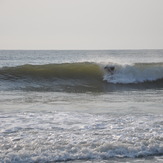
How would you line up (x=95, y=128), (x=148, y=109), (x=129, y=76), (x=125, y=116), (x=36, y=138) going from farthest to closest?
(x=129, y=76) → (x=148, y=109) → (x=125, y=116) → (x=95, y=128) → (x=36, y=138)

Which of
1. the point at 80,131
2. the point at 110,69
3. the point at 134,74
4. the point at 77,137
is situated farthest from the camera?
the point at 110,69

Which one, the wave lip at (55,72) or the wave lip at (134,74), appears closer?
the wave lip at (134,74)

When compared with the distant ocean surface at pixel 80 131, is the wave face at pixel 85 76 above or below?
above

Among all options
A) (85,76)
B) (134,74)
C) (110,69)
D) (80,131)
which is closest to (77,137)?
(80,131)

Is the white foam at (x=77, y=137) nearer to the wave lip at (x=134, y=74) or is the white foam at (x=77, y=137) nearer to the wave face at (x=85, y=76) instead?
the wave face at (x=85, y=76)

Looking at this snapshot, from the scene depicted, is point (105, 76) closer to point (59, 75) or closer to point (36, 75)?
point (59, 75)

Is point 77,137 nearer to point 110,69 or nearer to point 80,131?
point 80,131

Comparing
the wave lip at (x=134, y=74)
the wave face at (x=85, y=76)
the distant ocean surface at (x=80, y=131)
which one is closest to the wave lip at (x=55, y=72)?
the wave face at (x=85, y=76)

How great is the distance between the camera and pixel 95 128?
707 cm

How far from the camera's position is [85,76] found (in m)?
20.3

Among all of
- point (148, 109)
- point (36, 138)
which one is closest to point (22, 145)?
point (36, 138)

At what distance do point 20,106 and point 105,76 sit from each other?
10.7 metres

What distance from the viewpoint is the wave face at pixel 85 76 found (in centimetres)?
1783

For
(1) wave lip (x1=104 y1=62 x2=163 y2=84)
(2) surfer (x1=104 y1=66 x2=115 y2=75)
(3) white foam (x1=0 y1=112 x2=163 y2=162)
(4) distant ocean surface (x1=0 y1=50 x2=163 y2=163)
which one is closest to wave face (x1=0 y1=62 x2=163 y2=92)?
(1) wave lip (x1=104 y1=62 x2=163 y2=84)
